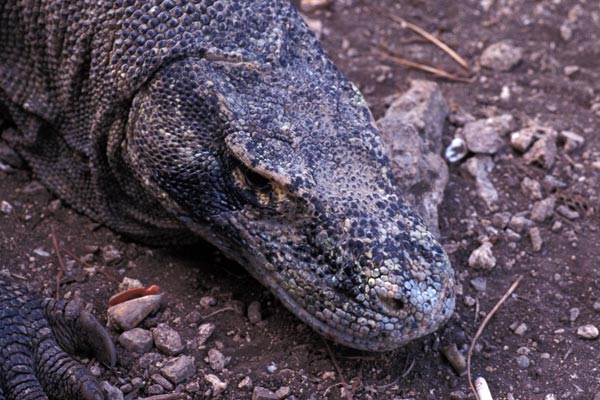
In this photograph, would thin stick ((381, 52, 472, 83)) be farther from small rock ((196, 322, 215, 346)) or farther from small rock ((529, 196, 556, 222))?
small rock ((196, 322, 215, 346))

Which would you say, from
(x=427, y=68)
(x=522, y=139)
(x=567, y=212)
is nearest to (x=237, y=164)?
(x=567, y=212)

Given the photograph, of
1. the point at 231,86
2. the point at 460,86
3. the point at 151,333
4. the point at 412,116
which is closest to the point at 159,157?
the point at 231,86

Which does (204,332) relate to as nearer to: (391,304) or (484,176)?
Answer: (391,304)

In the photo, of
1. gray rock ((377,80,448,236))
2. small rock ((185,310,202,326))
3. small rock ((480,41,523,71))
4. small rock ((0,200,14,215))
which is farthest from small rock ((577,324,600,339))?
small rock ((0,200,14,215))

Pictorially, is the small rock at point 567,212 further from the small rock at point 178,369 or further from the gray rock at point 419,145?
the small rock at point 178,369

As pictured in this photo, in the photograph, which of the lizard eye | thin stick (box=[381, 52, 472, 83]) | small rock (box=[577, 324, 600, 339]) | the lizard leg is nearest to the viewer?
the lizard leg
